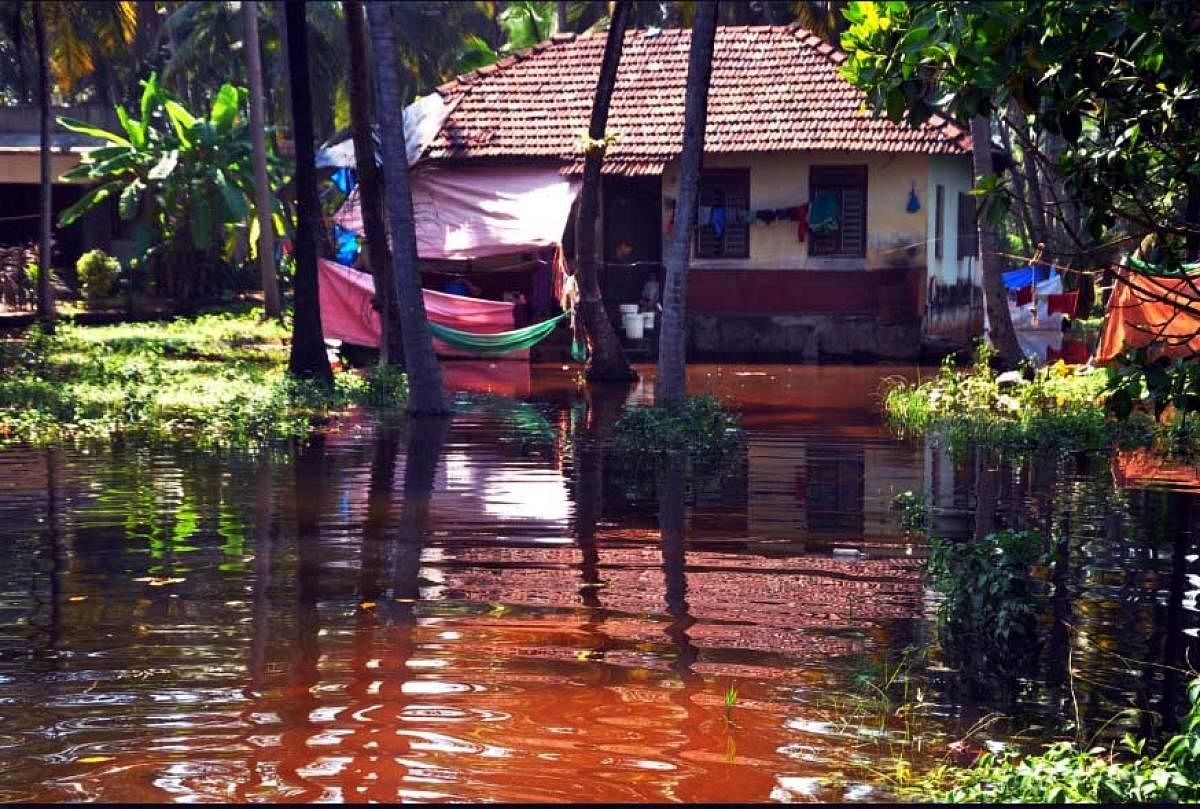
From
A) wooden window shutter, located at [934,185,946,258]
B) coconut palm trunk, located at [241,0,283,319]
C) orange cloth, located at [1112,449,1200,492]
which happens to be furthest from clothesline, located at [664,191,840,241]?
orange cloth, located at [1112,449,1200,492]

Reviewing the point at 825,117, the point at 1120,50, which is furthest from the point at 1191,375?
the point at 825,117

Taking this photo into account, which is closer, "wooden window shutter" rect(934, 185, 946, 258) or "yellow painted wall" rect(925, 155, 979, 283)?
"yellow painted wall" rect(925, 155, 979, 283)

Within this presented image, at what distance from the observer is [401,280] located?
650 inches

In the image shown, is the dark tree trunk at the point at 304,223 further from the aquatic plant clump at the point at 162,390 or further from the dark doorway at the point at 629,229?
the dark doorway at the point at 629,229

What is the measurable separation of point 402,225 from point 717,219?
1014 cm

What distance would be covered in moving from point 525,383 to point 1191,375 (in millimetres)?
15368

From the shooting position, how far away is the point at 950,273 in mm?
27234

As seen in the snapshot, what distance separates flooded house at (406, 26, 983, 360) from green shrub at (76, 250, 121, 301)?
7074 mm

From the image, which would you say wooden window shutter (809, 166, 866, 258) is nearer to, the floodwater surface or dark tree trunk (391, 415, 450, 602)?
dark tree trunk (391, 415, 450, 602)

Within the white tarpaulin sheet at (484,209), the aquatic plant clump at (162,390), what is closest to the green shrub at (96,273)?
the aquatic plant clump at (162,390)

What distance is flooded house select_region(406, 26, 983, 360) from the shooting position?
981 inches

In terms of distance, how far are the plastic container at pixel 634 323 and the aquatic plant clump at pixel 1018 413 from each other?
6.77m

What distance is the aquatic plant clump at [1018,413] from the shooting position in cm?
1472

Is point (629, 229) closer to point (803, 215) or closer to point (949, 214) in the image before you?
A: point (803, 215)
